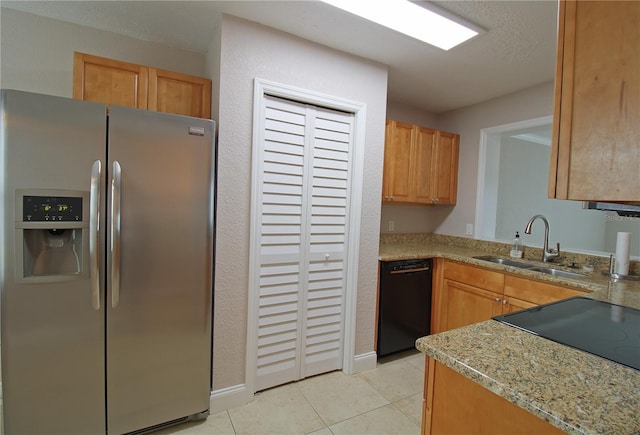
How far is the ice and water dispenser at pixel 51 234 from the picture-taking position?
137cm

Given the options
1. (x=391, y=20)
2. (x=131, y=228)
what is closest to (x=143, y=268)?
(x=131, y=228)

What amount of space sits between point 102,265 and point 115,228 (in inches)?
7.8

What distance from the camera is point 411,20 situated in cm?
179

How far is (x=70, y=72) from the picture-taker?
2006mm

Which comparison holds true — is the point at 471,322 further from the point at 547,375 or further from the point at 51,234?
the point at 51,234

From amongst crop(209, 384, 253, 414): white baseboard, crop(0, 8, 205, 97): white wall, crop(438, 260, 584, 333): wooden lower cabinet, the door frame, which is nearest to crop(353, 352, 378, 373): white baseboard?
the door frame

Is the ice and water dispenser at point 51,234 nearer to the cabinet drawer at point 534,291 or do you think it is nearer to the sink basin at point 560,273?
the cabinet drawer at point 534,291

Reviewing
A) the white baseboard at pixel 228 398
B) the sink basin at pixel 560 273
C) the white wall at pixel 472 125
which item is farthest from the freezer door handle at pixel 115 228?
the white wall at pixel 472 125

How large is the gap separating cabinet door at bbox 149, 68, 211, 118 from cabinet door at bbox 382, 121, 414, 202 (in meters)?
1.61

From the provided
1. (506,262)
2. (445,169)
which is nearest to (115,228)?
(506,262)

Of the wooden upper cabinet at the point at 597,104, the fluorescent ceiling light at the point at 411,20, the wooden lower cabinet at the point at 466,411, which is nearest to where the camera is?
the wooden upper cabinet at the point at 597,104

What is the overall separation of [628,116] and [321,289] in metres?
1.98

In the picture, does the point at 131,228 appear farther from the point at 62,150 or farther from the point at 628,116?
the point at 628,116

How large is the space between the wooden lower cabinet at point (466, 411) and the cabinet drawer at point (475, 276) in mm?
1688
